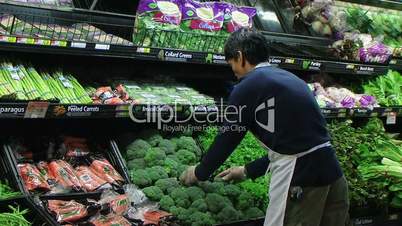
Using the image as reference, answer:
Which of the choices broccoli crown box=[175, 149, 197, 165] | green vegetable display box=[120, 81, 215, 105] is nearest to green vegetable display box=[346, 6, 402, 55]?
green vegetable display box=[120, 81, 215, 105]

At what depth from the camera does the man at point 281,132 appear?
8.61ft

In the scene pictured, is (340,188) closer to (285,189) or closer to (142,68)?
(285,189)

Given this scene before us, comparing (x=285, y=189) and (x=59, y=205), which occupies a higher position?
(x=285, y=189)

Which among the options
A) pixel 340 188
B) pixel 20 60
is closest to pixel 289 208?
pixel 340 188

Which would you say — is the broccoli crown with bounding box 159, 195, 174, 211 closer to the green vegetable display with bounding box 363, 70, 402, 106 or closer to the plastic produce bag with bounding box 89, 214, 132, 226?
the plastic produce bag with bounding box 89, 214, 132, 226

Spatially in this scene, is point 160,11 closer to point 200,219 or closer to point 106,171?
point 106,171

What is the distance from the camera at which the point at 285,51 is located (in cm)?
402

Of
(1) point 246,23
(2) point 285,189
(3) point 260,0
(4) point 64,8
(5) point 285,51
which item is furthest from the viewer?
(3) point 260,0

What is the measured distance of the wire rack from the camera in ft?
9.50

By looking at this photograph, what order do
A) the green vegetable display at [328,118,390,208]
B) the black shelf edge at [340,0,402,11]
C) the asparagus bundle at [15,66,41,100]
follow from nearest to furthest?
the asparagus bundle at [15,66,41,100] < the green vegetable display at [328,118,390,208] < the black shelf edge at [340,0,402,11]

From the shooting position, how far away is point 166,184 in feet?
10.5

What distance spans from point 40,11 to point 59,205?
1289 millimetres

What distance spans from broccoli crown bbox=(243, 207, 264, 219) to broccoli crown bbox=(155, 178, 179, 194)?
0.49 metres

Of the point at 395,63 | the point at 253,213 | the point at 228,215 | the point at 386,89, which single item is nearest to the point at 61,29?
the point at 228,215
